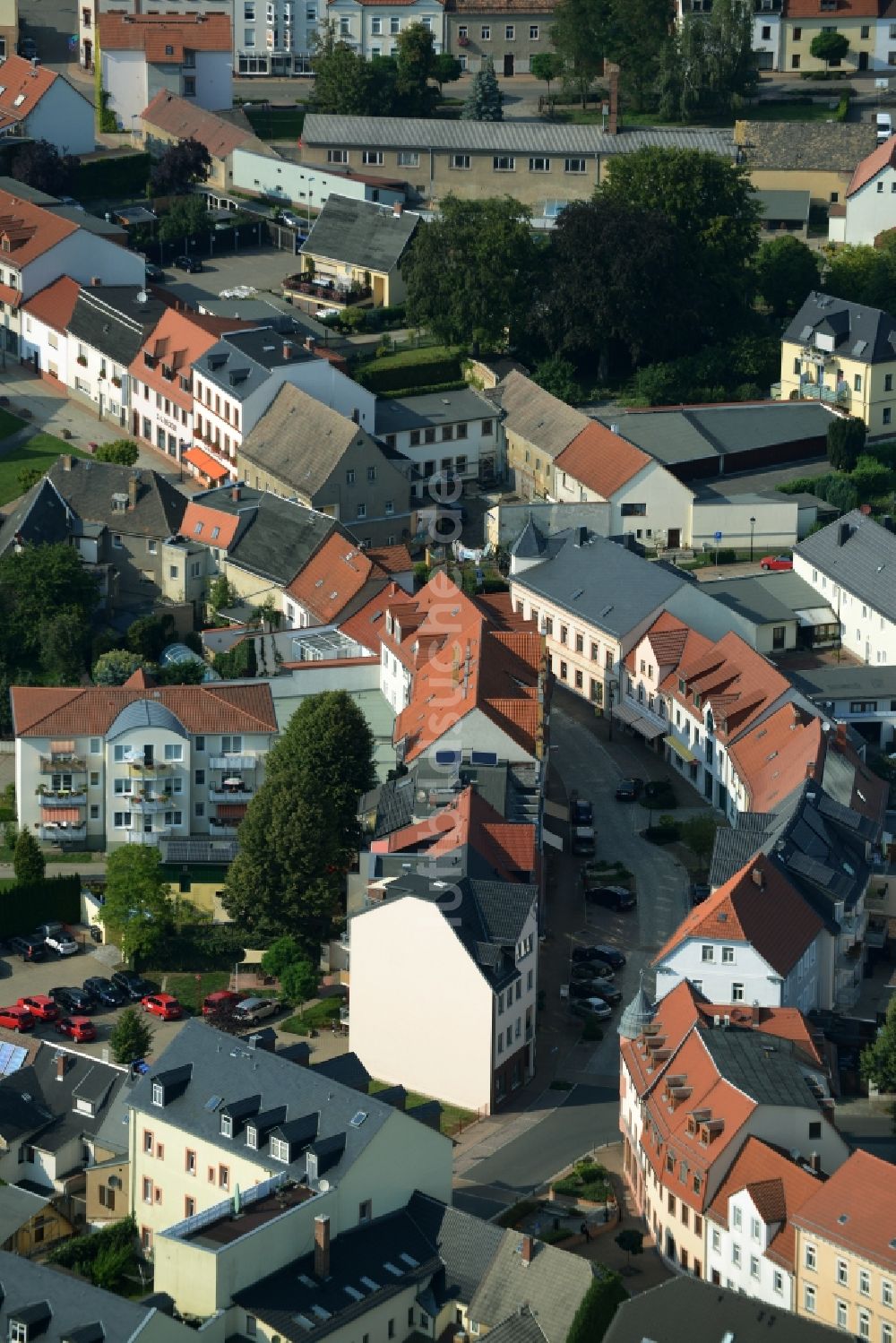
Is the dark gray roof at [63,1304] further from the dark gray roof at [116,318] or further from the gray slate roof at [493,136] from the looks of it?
the gray slate roof at [493,136]

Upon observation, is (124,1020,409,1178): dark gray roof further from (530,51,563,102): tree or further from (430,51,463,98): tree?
(530,51,563,102): tree

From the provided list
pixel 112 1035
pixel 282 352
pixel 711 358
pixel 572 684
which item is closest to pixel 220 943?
pixel 112 1035

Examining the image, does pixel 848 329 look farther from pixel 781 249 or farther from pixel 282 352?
pixel 282 352

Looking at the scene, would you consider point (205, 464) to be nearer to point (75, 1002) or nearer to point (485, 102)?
point (75, 1002)

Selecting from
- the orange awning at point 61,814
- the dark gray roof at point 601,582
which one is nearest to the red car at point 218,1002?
the orange awning at point 61,814

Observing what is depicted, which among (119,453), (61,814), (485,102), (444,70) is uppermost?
(444,70)

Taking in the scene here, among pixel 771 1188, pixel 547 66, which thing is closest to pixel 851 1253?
pixel 771 1188

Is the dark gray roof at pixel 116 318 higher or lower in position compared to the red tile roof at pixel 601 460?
higher
